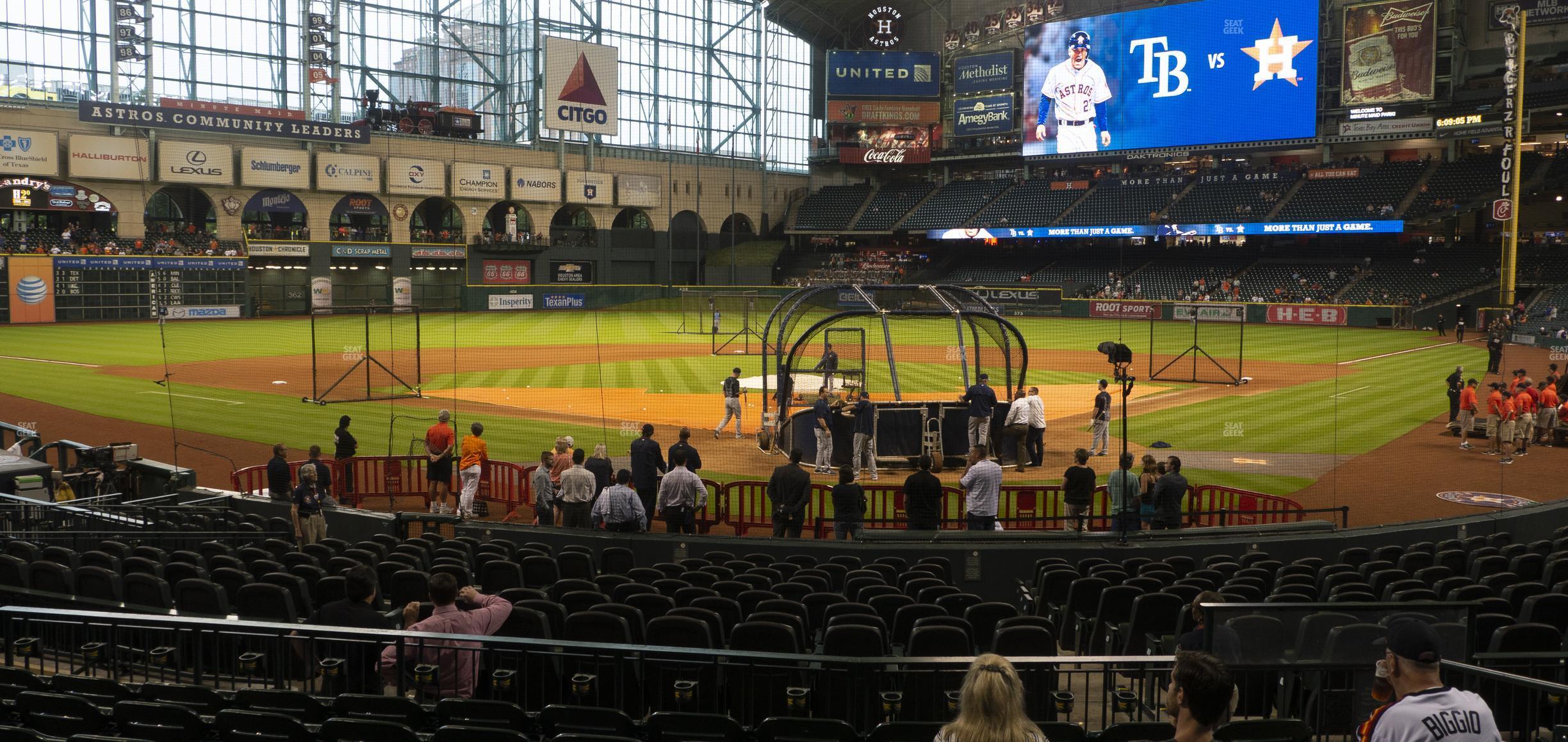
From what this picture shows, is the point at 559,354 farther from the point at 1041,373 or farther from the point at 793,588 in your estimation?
the point at 793,588

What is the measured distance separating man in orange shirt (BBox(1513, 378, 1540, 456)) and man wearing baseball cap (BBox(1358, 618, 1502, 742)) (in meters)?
21.3

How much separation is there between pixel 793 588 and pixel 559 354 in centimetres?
3428

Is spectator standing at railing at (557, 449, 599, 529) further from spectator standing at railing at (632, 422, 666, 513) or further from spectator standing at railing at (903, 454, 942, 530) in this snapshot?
spectator standing at railing at (903, 454, 942, 530)

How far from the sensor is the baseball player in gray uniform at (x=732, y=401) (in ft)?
78.4

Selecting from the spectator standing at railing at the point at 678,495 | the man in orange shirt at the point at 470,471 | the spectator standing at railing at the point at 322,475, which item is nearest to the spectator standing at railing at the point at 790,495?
the spectator standing at railing at the point at 678,495

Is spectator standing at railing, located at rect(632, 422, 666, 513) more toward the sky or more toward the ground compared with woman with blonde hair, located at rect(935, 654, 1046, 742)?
more toward the ground

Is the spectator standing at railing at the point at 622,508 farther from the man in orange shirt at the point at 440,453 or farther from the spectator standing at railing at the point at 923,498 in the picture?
the man in orange shirt at the point at 440,453

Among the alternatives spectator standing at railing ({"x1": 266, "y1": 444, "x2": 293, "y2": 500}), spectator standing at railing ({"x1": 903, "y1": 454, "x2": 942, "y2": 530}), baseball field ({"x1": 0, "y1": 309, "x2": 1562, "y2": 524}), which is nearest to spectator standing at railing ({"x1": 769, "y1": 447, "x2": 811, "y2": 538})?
spectator standing at railing ({"x1": 903, "y1": 454, "x2": 942, "y2": 530})

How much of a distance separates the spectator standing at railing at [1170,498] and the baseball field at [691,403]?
16.5ft

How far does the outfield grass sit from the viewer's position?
79.7 ft

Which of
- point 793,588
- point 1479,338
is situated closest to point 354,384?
point 793,588

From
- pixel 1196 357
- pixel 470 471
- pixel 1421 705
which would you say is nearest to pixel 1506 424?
pixel 1196 357

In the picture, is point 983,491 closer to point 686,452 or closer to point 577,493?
point 686,452

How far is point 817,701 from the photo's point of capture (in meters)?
7.32
